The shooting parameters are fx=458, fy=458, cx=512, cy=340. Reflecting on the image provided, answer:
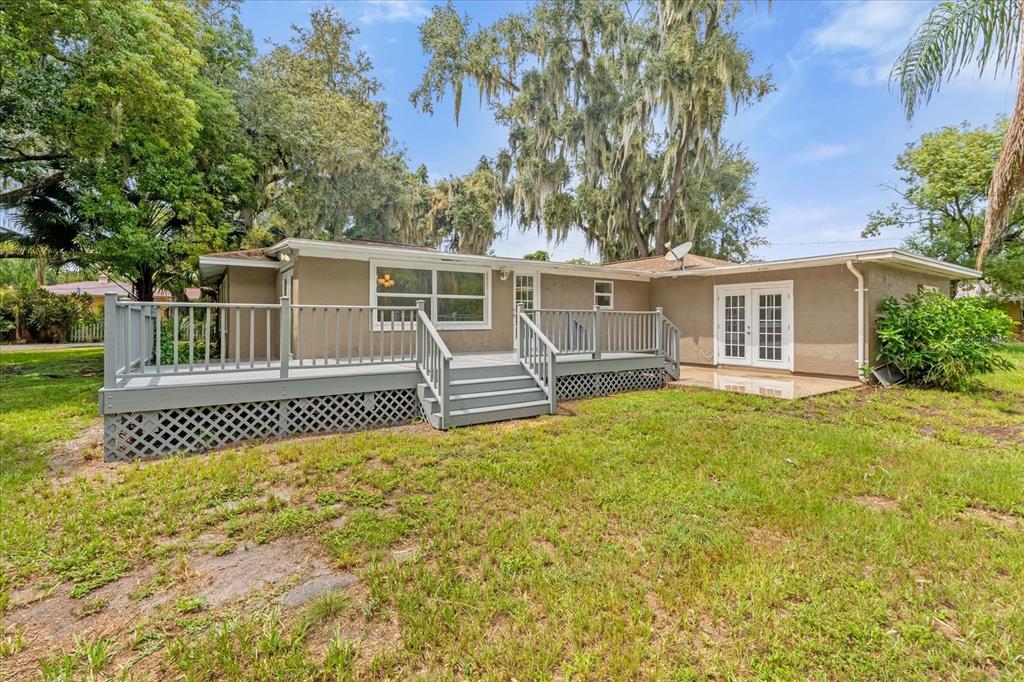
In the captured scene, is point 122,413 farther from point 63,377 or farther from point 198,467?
point 63,377

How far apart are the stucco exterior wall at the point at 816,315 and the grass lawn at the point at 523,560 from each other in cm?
454

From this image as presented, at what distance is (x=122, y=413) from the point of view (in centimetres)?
451

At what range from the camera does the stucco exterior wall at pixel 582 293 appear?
417 inches

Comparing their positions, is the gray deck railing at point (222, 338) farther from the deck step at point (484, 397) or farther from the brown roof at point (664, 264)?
the brown roof at point (664, 264)

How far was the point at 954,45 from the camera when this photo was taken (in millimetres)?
4566

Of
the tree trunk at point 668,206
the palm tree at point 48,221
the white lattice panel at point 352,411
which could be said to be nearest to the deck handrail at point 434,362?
the white lattice panel at point 352,411

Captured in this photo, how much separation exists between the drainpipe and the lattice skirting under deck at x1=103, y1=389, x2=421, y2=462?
860 centimetres

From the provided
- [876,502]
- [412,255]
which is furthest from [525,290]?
[876,502]

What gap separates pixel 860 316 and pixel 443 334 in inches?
321

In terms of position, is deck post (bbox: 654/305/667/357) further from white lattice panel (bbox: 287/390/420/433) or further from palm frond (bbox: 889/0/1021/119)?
white lattice panel (bbox: 287/390/420/433)

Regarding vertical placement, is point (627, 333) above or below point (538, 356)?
above

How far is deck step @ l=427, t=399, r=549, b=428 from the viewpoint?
226 inches

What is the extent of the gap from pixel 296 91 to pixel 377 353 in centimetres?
1242

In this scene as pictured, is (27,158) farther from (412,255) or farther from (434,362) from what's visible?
(434,362)
